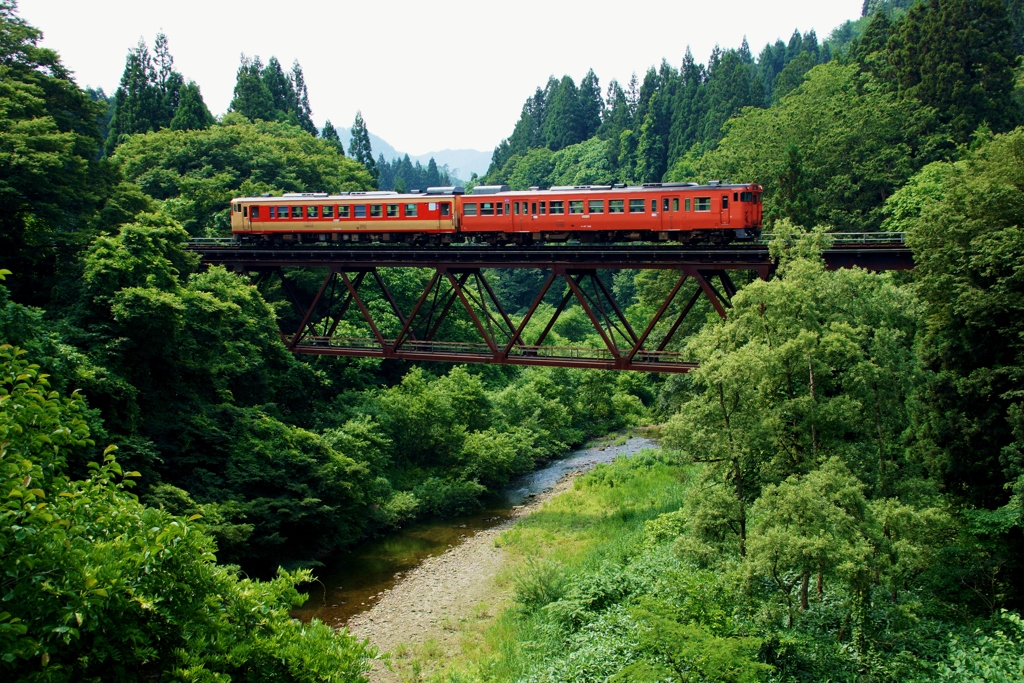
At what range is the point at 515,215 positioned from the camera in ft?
106

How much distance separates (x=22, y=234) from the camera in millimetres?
26297

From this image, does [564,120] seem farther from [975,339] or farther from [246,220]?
[975,339]

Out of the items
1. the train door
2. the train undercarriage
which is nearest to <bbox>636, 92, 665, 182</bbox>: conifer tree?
the train undercarriage

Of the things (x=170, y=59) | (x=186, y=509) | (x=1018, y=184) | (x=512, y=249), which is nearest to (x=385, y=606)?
(x=186, y=509)

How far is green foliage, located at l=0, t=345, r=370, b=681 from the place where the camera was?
793cm

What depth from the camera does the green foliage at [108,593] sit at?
26.0ft

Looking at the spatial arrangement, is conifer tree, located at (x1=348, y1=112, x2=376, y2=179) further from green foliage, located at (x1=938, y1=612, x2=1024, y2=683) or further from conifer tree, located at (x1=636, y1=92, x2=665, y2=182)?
green foliage, located at (x1=938, y1=612, x2=1024, y2=683)

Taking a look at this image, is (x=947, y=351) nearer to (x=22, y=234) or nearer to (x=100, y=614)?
(x=100, y=614)

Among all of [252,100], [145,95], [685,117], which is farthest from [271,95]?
[685,117]

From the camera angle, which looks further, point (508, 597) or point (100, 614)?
point (508, 597)

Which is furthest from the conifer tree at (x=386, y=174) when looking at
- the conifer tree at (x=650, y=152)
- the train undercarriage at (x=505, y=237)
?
the train undercarriage at (x=505, y=237)

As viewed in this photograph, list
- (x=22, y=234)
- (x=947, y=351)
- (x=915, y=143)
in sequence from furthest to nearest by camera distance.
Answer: (x=915, y=143) → (x=22, y=234) → (x=947, y=351)

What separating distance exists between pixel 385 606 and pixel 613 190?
659 inches

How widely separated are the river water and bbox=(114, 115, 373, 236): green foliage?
20942mm
